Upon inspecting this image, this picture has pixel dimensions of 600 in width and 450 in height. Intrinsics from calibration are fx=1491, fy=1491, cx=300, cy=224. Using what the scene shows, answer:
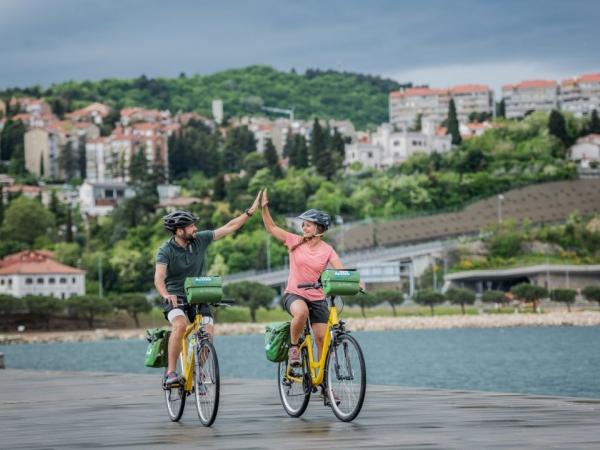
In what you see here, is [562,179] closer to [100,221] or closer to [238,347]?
[100,221]

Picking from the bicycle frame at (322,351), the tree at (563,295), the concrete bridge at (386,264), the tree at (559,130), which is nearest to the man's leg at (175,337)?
the bicycle frame at (322,351)

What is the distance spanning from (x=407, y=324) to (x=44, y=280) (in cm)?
2973

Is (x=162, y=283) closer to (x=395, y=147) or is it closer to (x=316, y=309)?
(x=316, y=309)

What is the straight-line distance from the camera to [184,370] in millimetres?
11469

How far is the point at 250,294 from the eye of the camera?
329 ft

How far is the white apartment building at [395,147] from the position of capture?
179375 mm

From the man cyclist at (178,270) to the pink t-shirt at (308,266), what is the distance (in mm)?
519

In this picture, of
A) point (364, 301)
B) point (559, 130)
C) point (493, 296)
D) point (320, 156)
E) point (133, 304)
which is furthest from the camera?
point (559, 130)

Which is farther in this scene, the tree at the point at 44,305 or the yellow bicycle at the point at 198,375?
the tree at the point at 44,305

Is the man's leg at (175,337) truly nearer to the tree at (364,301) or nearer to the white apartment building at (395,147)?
the tree at (364,301)

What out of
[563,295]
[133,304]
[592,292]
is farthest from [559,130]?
[133,304]

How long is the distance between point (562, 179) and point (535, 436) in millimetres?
131036

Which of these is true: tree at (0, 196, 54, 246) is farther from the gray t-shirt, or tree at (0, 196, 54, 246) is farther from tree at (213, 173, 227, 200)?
the gray t-shirt

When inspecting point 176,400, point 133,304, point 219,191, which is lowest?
point 133,304
